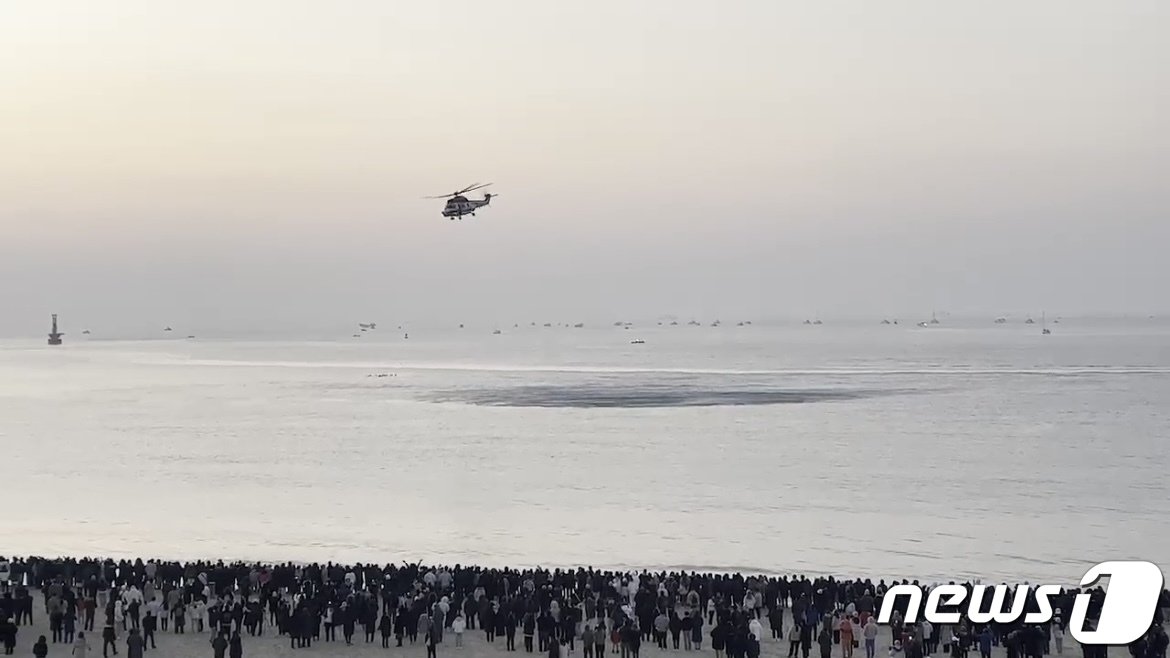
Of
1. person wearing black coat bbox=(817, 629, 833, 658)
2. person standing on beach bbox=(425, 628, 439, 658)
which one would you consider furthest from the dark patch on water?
person wearing black coat bbox=(817, 629, 833, 658)

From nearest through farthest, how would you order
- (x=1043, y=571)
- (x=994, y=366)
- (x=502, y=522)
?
(x=1043, y=571), (x=502, y=522), (x=994, y=366)

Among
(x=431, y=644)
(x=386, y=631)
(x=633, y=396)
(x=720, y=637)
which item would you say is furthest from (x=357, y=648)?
(x=633, y=396)

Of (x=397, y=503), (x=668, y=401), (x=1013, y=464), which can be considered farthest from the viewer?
(x=668, y=401)

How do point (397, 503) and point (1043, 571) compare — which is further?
point (397, 503)

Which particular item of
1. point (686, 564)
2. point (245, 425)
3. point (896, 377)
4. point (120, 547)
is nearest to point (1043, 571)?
point (686, 564)

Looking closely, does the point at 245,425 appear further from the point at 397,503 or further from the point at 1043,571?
the point at 1043,571

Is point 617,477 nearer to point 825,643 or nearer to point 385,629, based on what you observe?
point 385,629

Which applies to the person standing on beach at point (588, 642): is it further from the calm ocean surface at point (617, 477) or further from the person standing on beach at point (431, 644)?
the calm ocean surface at point (617, 477)
